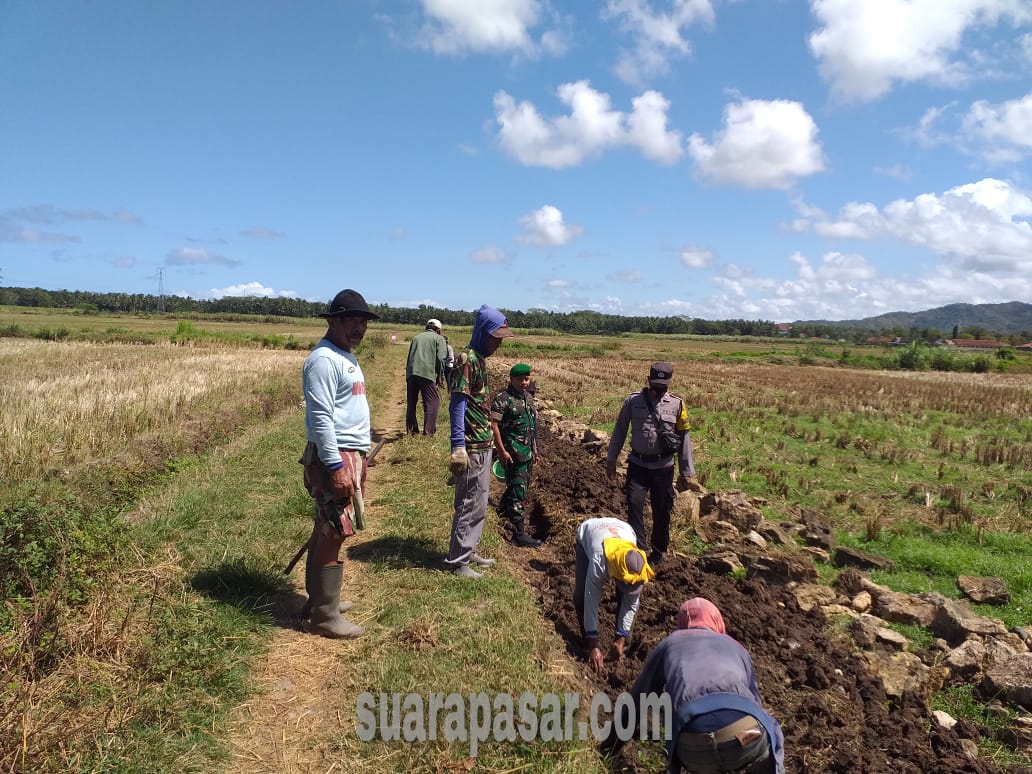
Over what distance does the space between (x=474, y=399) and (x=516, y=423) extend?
1003 mm

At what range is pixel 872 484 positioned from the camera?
356 inches

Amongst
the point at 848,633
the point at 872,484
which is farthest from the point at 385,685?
the point at 872,484

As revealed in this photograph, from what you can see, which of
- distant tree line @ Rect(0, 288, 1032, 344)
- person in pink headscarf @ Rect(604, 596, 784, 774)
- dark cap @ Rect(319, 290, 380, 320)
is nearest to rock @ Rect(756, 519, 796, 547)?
person in pink headscarf @ Rect(604, 596, 784, 774)

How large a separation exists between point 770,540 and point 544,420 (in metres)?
7.19

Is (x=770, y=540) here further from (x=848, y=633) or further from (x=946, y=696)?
(x=946, y=696)

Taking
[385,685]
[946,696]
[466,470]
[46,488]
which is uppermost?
[466,470]

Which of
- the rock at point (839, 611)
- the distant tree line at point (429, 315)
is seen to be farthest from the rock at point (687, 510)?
the distant tree line at point (429, 315)

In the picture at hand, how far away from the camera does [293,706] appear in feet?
10.7

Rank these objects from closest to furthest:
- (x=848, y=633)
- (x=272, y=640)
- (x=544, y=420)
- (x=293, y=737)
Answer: (x=293, y=737), (x=272, y=640), (x=848, y=633), (x=544, y=420)

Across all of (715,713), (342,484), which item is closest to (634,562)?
(715,713)

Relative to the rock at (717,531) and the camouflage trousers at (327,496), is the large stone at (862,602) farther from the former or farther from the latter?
the camouflage trousers at (327,496)

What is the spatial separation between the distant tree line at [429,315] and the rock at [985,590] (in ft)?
323

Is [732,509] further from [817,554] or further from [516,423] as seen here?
[516,423]

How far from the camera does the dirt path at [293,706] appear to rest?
289cm
